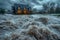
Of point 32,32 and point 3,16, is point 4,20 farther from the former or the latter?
point 32,32

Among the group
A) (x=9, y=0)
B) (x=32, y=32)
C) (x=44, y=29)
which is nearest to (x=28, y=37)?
(x=32, y=32)

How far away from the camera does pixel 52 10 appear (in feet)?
5.74

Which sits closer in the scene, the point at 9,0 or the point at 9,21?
the point at 9,21

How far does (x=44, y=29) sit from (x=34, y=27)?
114mm

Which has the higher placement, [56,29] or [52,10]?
[52,10]

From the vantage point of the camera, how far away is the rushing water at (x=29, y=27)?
134 centimetres

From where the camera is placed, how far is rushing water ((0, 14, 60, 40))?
1.34 m

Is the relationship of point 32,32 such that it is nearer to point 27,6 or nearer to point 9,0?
point 27,6

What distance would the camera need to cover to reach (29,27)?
1.46 m

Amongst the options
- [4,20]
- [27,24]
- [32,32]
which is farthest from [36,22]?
[4,20]

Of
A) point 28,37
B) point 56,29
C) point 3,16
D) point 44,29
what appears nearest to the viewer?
point 28,37

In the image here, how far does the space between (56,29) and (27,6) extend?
0.50m

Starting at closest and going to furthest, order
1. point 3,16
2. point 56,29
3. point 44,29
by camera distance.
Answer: point 44,29
point 56,29
point 3,16

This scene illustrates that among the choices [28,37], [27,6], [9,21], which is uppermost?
[27,6]
